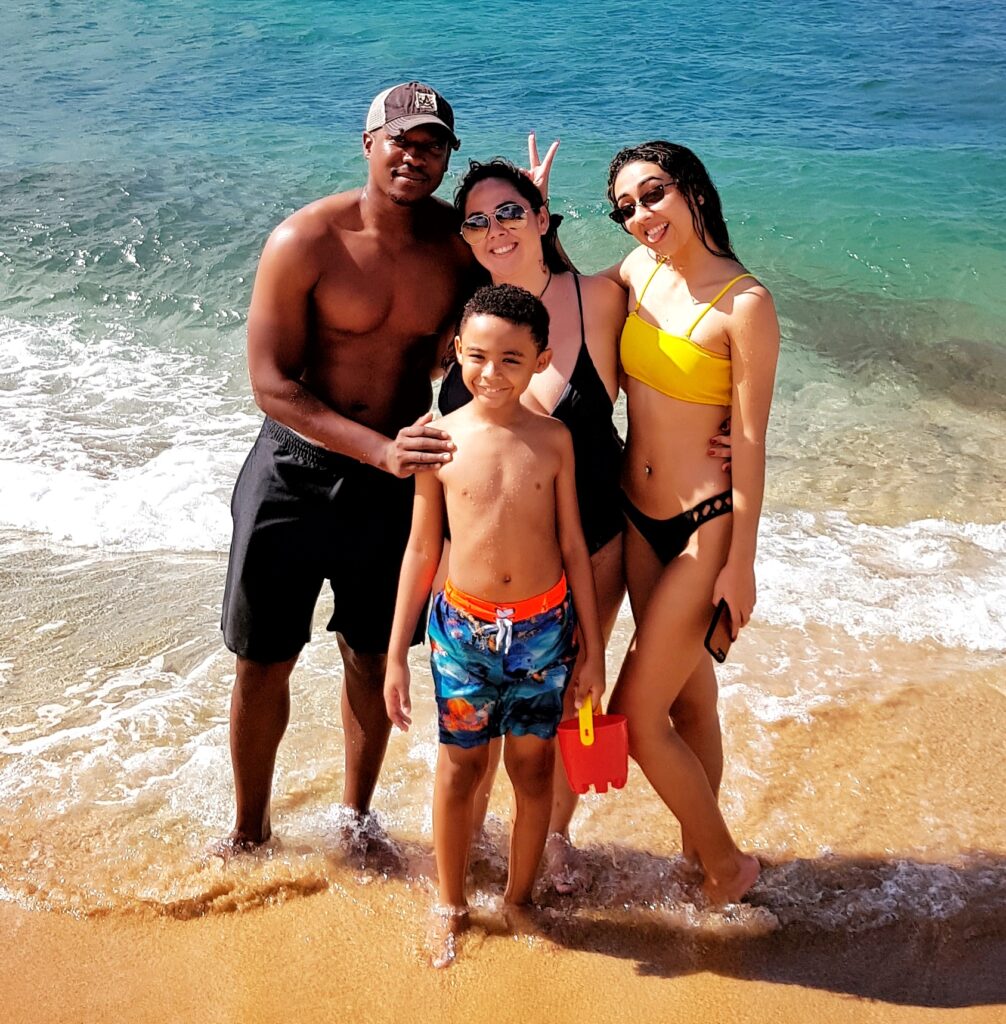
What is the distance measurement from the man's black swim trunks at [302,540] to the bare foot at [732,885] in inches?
45.5

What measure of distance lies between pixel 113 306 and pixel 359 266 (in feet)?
22.3

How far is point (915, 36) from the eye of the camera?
57.4 ft

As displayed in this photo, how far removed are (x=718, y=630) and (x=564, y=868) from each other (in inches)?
37.3

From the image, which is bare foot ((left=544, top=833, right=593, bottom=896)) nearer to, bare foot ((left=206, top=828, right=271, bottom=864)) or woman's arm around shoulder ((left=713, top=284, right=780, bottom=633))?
bare foot ((left=206, top=828, right=271, bottom=864))

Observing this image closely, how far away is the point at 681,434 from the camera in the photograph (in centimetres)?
316

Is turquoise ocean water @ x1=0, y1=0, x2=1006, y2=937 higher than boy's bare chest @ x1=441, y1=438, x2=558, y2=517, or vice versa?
boy's bare chest @ x1=441, y1=438, x2=558, y2=517

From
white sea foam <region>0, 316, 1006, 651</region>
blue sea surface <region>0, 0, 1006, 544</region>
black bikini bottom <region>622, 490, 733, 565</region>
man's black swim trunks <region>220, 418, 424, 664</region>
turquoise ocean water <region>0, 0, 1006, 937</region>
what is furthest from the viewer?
blue sea surface <region>0, 0, 1006, 544</region>

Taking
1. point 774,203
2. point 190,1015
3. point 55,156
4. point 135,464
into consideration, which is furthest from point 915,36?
point 190,1015

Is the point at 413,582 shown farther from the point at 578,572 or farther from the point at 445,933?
the point at 445,933

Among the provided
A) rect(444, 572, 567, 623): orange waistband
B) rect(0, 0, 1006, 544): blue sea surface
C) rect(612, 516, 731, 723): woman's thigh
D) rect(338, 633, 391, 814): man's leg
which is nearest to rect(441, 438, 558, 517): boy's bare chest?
rect(444, 572, 567, 623): orange waistband

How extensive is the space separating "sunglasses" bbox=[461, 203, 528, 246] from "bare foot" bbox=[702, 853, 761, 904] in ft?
6.47

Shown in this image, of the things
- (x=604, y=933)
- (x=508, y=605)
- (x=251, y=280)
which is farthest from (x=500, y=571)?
(x=251, y=280)

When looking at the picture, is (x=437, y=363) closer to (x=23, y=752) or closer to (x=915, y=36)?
(x=23, y=752)

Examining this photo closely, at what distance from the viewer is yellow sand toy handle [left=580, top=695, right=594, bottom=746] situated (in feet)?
10.1
